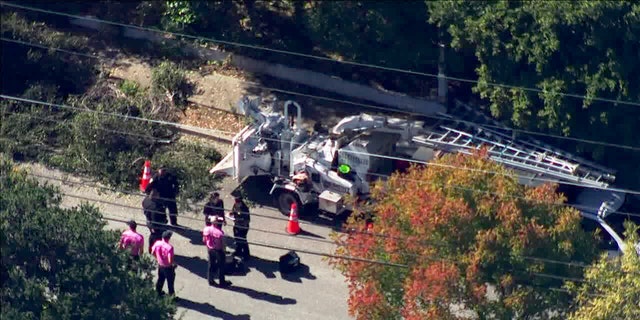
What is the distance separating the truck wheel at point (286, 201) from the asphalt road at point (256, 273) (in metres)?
0.20

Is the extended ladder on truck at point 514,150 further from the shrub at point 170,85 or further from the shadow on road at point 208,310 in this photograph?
the shrub at point 170,85

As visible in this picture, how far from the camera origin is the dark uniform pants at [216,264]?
23.8m

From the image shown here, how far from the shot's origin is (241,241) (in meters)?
24.5

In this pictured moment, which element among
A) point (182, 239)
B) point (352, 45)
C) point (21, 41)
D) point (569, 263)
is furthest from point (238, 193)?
point (569, 263)

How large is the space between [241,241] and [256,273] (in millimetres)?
617

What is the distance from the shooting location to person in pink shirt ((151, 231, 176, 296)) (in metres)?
23.0

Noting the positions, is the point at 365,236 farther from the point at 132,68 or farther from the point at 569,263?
the point at 132,68

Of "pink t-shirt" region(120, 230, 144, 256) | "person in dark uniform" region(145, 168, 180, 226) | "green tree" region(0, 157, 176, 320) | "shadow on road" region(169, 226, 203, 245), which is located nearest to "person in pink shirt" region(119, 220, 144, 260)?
"pink t-shirt" region(120, 230, 144, 256)

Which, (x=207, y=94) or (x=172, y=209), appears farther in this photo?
(x=207, y=94)

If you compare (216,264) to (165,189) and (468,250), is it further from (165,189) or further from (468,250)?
(468,250)

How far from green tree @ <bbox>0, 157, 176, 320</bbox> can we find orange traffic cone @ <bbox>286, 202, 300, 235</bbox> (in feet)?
18.2

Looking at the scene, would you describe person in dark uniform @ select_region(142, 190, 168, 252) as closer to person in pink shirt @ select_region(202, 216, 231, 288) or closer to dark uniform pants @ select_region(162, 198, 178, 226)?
dark uniform pants @ select_region(162, 198, 178, 226)

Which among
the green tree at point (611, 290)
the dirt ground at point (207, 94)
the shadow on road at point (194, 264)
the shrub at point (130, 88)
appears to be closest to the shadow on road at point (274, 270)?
the shadow on road at point (194, 264)

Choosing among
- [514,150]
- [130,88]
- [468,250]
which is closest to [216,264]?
[468,250]
